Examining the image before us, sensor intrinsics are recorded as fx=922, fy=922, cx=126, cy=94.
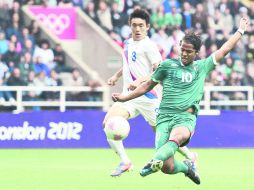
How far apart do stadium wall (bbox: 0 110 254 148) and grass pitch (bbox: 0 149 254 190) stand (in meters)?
0.54

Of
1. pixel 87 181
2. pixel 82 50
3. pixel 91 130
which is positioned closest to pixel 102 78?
pixel 82 50

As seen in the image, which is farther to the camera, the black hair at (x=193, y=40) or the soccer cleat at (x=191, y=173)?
the soccer cleat at (x=191, y=173)

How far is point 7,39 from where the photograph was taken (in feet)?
71.0

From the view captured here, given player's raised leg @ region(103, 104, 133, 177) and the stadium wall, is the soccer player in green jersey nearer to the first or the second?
player's raised leg @ region(103, 104, 133, 177)

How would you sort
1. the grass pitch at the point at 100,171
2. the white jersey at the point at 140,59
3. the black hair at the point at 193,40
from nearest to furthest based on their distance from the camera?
1. the black hair at the point at 193,40
2. the grass pitch at the point at 100,171
3. the white jersey at the point at 140,59

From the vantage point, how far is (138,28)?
13281mm

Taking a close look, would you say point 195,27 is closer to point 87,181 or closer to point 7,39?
point 7,39

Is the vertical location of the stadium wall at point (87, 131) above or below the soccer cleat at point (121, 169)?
below

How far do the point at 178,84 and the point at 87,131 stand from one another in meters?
9.19

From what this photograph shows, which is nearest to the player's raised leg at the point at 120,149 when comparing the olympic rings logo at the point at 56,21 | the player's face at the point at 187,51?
the player's face at the point at 187,51

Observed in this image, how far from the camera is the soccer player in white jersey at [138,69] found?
Answer: 13.2m

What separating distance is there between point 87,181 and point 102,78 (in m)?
11.7

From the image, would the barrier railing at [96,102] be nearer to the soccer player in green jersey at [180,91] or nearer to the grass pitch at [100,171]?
the grass pitch at [100,171]

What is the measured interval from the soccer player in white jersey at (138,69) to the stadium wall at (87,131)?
252 inches
